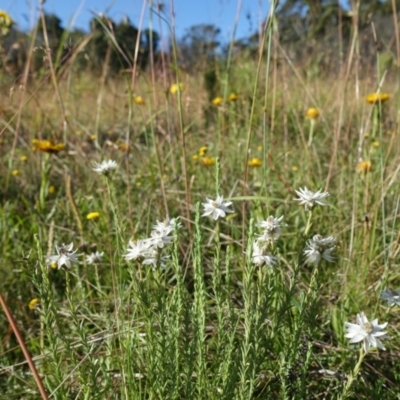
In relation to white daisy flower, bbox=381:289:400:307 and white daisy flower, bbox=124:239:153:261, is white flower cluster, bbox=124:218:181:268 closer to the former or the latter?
white daisy flower, bbox=124:239:153:261

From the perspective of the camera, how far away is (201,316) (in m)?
0.67

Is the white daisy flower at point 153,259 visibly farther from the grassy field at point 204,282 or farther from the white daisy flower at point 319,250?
the white daisy flower at point 319,250

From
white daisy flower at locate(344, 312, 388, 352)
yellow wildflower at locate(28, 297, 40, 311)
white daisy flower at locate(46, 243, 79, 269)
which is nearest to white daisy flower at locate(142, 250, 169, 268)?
white daisy flower at locate(46, 243, 79, 269)

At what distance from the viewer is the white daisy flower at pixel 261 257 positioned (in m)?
0.59

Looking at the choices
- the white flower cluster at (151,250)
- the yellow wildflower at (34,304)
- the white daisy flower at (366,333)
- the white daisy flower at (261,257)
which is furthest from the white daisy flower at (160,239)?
the yellow wildflower at (34,304)

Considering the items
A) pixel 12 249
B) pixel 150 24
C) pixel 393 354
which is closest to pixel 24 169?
pixel 12 249

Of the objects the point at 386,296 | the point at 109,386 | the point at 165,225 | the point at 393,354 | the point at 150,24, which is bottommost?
the point at 393,354

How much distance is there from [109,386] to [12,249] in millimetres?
952

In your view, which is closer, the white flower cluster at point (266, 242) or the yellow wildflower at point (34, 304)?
the white flower cluster at point (266, 242)

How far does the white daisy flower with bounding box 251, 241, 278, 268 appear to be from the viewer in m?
0.59

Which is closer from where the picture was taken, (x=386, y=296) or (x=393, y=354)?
(x=386, y=296)

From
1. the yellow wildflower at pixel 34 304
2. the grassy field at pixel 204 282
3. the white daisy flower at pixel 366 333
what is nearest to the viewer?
the white daisy flower at pixel 366 333

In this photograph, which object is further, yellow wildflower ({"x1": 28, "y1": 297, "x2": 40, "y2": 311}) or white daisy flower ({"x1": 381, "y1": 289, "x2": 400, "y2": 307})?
yellow wildflower ({"x1": 28, "y1": 297, "x2": 40, "y2": 311})

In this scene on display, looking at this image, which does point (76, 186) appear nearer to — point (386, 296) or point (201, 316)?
point (201, 316)
